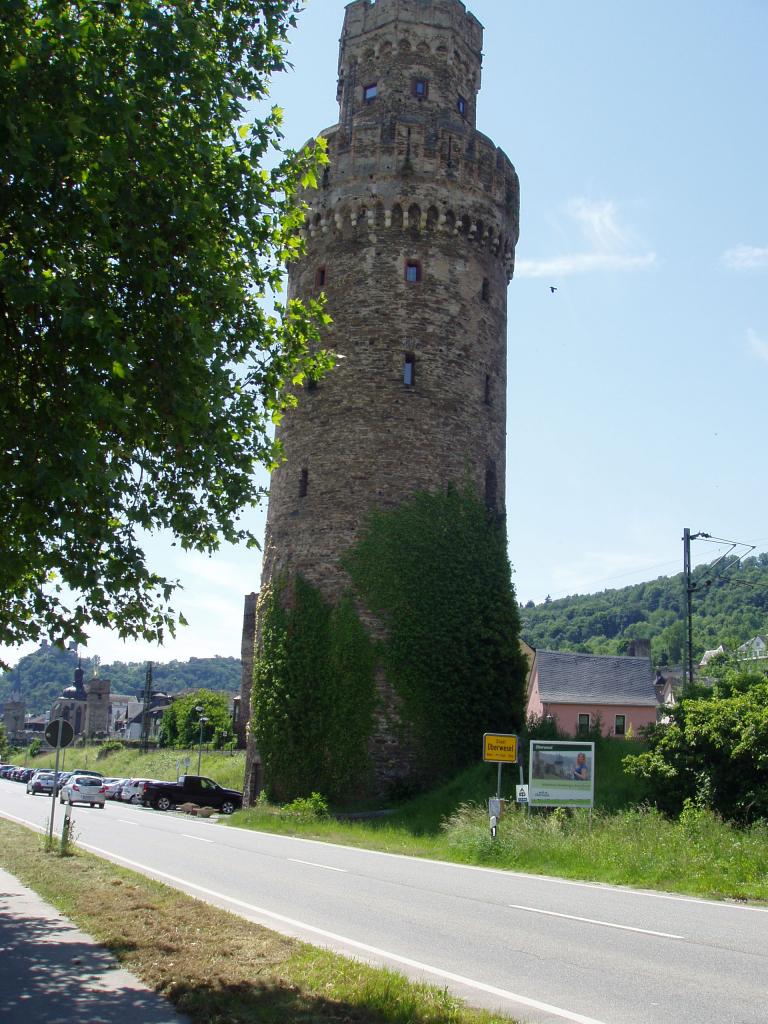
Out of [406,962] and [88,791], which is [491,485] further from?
[406,962]

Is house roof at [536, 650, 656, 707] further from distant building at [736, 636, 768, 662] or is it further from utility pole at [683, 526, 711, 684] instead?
utility pole at [683, 526, 711, 684]

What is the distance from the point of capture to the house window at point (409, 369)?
30208 mm

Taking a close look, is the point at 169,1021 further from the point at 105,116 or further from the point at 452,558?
the point at 452,558

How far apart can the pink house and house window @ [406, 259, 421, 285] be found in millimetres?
37793

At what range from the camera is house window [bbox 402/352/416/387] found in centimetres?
3021

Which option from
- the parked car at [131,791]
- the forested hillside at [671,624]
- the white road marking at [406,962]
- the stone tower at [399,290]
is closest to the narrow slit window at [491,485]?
the stone tower at [399,290]

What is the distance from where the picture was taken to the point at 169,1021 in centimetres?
673

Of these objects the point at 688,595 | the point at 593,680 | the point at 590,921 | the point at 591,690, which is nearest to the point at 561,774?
the point at 590,921

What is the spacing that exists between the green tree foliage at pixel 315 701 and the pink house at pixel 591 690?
3667 cm

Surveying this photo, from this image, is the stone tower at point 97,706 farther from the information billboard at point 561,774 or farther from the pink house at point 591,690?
the information billboard at point 561,774

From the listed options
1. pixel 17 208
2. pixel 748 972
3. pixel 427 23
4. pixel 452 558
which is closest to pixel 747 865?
pixel 748 972

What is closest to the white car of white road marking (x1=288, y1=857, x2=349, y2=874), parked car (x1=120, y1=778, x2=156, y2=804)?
parked car (x1=120, y1=778, x2=156, y2=804)

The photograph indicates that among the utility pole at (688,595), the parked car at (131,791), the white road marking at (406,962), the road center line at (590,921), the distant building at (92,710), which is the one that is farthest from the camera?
the distant building at (92,710)

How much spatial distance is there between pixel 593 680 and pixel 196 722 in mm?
30946
